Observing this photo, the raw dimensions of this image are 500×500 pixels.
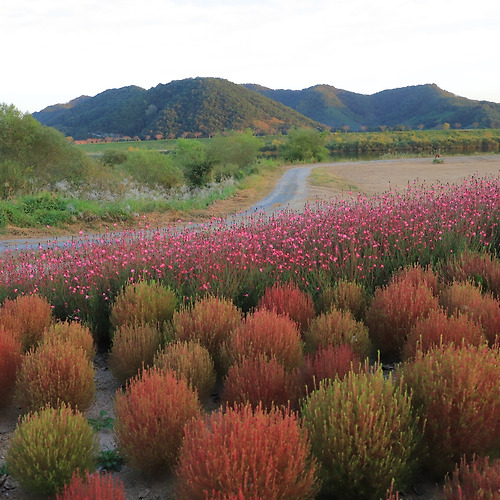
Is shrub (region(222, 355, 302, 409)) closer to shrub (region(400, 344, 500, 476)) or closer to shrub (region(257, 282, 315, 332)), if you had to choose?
shrub (region(400, 344, 500, 476))

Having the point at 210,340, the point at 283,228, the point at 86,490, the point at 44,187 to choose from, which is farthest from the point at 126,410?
the point at 44,187

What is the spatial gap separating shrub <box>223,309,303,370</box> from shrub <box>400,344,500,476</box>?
124 cm

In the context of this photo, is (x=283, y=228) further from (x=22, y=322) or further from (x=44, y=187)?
(x=44, y=187)

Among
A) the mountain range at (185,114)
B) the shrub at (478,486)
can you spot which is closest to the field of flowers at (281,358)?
the shrub at (478,486)

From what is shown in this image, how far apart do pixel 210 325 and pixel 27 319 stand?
1.95 metres

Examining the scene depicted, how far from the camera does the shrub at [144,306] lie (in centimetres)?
512

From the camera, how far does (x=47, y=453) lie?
2869 mm

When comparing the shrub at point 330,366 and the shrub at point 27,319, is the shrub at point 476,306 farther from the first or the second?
the shrub at point 27,319

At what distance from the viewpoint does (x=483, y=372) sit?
2975mm

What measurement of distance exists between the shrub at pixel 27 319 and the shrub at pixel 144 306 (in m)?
0.71

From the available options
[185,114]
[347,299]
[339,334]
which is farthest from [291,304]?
[185,114]

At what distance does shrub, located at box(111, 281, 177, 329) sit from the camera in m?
5.12

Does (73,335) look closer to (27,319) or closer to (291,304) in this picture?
(27,319)

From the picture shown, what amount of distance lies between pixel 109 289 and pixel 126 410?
2.86 meters
